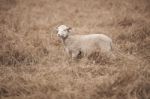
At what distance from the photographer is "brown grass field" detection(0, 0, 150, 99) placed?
14.7 ft

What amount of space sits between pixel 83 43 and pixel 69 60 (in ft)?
1.66

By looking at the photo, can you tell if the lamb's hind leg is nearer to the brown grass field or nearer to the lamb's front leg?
the lamb's front leg

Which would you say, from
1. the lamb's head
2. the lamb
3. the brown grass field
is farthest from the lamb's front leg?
the lamb's head

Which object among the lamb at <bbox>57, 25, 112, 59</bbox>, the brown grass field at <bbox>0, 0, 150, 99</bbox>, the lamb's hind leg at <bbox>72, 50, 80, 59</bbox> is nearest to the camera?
the brown grass field at <bbox>0, 0, 150, 99</bbox>

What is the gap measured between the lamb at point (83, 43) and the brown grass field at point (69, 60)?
0.21m

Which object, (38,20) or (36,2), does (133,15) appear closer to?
(38,20)

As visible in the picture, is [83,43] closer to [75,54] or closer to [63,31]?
[75,54]

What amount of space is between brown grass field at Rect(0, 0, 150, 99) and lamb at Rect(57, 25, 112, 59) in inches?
8.2

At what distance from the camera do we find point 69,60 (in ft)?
20.3

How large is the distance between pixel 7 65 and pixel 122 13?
5660mm

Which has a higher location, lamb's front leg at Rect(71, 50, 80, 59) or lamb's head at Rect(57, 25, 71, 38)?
lamb's head at Rect(57, 25, 71, 38)

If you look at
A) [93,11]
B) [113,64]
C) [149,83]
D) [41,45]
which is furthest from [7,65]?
[93,11]

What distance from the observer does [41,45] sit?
22.8ft

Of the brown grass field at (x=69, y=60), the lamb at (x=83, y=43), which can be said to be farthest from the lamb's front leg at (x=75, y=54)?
the brown grass field at (x=69, y=60)
